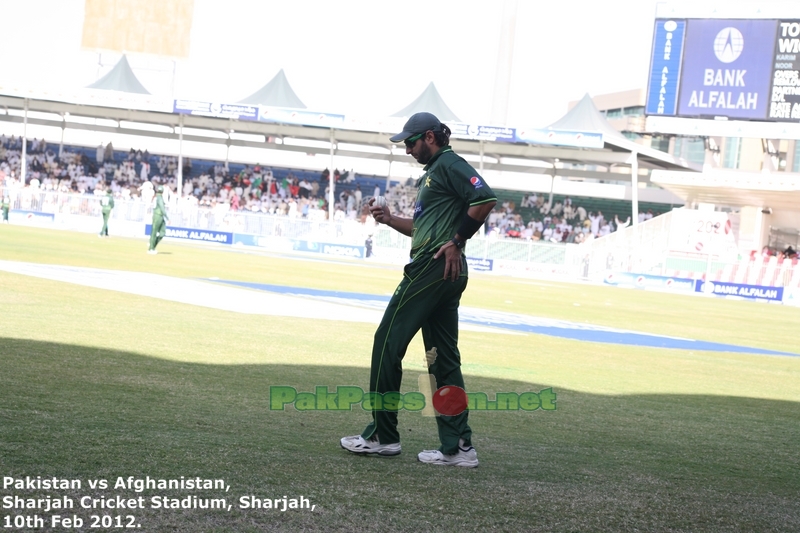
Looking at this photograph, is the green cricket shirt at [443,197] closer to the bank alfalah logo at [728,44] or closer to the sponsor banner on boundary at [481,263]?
the sponsor banner on boundary at [481,263]

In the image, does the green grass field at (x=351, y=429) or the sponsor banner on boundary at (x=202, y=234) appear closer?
the green grass field at (x=351, y=429)

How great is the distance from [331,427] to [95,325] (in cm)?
505

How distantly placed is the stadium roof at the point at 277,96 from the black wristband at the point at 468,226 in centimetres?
4629

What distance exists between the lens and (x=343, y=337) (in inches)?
478

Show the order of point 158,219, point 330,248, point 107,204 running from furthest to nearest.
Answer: point 330,248, point 107,204, point 158,219

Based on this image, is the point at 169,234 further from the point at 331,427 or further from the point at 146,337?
the point at 331,427

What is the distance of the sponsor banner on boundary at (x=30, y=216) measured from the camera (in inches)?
1638

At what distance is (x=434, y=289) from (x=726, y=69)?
4256 centimetres

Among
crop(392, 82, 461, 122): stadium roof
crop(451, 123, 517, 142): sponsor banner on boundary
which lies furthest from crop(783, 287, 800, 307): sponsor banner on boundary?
crop(392, 82, 461, 122): stadium roof

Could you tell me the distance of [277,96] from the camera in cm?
5100

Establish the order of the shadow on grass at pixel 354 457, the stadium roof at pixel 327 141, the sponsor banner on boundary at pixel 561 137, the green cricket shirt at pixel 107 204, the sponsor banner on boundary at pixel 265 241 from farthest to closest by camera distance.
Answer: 1. the stadium roof at pixel 327 141
2. the sponsor banner on boundary at pixel 561 137
3. the sponsor banner on boundary at pixel 265 241
4. the green cricket shirt at pixel 107 204
5. the shadow on grass at pixel 354 457

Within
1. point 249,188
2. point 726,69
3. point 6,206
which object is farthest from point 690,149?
point 6,206

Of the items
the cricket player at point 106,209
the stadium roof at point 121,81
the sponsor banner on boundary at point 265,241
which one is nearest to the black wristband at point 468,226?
the cricket player at point 106,209

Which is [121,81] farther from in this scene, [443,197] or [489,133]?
[443,197]
